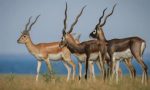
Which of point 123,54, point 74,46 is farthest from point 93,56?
point 123,54

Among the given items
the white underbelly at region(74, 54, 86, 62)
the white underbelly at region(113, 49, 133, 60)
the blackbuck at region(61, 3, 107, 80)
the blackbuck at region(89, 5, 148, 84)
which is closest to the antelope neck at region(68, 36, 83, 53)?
the blackbuck at region(61, 3, 107, 80)

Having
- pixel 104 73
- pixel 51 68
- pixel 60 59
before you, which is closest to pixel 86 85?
pixel 104 73

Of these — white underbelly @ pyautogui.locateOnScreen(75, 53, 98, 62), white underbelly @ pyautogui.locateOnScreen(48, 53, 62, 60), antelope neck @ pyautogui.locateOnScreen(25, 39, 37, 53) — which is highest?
antelope neck @ pyautogui.locateOnScreen(25, 39, 37, 53)

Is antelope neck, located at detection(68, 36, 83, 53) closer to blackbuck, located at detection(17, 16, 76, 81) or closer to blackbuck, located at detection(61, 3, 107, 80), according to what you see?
blackbuck, located at detection(61, 3, 107, 80)

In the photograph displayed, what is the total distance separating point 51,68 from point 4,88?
7.70 ft

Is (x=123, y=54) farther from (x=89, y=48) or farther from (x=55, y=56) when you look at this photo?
(x=55, y=56)

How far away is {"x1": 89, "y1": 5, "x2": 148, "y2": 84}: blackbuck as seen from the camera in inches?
396

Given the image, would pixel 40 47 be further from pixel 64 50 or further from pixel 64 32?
pixel 64 32

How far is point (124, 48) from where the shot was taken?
34.3ft

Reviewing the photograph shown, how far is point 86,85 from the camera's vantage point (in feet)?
30.8

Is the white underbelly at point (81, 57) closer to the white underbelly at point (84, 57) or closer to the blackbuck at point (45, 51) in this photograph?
the white underbelly at point (84, 57)

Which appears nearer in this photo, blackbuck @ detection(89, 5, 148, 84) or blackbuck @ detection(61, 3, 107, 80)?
blackbuck @ detection(89, 5, 148, 84)

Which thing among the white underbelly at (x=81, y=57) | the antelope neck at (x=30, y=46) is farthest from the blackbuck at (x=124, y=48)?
the antelope neck at (x=30, y=46)

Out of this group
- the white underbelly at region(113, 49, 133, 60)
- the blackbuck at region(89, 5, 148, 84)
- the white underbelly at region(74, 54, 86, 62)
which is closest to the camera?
the blackbuck at region(89, 5, 148, 84)
